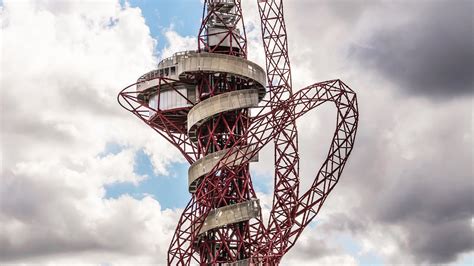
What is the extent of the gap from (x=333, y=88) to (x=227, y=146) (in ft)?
44.3

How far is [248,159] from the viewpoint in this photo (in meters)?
102

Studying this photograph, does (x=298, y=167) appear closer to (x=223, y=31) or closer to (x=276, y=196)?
(x=276, y=196)

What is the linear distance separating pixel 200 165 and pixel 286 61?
57.1 ft

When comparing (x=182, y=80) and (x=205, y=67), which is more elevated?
(x=182, y=80)

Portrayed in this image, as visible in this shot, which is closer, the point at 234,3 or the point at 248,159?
the point at 248,159

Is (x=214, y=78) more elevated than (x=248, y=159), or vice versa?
(x=214, y=78)

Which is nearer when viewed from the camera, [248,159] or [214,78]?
[248,159]

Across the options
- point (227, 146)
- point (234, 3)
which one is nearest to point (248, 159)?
point (227, 146)

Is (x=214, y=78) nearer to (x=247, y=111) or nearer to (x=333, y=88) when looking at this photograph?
(x=247, y=111)

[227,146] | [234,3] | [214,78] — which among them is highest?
[234,3]

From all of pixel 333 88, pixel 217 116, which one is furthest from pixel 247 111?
pixel 333 88

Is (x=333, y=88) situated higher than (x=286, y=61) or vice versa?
(x=286, y=61)

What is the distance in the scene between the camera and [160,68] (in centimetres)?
11094

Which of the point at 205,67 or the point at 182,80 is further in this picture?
the point at 182,80
